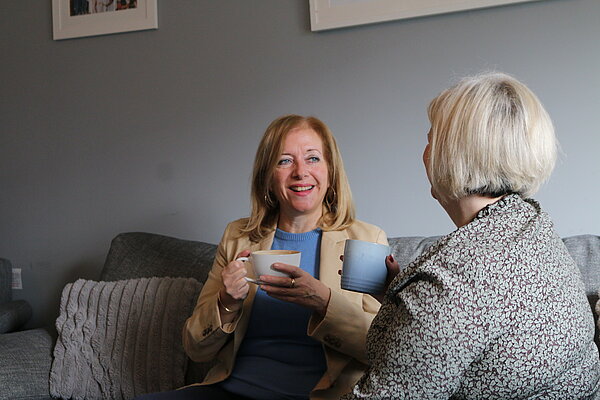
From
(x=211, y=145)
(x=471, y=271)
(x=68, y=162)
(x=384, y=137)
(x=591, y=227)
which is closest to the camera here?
(x=471, y=271)

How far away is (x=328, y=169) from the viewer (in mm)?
1786

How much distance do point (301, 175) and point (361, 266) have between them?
1.57 ft

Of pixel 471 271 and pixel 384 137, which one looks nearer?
pixel 471 271

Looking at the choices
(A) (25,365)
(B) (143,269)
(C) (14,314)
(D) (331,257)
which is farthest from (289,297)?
(C) (14,314)

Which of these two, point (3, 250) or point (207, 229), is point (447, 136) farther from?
point (3, 250)

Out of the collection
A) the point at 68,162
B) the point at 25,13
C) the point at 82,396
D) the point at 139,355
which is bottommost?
the point at 82,396

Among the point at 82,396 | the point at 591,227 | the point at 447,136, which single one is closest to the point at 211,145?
the point at 82,396

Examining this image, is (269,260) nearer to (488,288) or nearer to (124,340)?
(488,288)

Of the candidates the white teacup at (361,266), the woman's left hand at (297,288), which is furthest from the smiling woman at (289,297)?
the white teacup at (361,266)

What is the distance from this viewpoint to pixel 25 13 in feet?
9.29

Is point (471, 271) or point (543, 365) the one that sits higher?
point (471, 271)

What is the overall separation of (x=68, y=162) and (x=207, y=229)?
0.74 meters

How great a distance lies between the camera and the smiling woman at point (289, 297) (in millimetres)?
1492

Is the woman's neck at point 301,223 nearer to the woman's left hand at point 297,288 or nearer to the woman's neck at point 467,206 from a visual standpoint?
the woman's left hand at point 297,288
